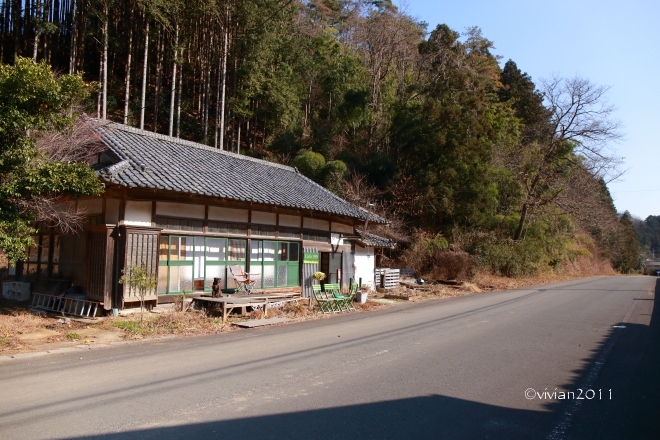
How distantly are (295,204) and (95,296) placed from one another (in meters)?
7.14

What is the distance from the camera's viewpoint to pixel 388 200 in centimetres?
3275

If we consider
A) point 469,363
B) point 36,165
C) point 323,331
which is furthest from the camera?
point 323,331

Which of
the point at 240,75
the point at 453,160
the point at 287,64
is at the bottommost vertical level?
the point at 453,160

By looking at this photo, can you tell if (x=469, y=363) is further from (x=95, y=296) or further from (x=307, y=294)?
(x=307, y=294)

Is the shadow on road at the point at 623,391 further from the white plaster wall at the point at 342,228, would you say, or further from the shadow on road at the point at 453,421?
the white plaster wall at the point at 342,228

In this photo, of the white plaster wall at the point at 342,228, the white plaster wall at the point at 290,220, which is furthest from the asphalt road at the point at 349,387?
the white plaster wall at the point at 342,228

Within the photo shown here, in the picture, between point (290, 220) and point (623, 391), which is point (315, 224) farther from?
point (623, 391)

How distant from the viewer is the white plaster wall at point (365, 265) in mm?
22453

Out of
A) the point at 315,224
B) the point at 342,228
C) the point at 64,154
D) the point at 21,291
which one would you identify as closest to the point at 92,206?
the point at 64,154

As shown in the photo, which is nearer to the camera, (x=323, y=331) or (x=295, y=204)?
(x=323, y=331)

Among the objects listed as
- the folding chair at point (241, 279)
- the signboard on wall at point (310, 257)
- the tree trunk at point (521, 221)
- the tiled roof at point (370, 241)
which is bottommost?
the folding chair at point (241, 279)

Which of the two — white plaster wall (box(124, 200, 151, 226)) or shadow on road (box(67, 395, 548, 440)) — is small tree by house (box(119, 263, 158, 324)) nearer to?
white plaster wall (box(124, 200, 151, 226))

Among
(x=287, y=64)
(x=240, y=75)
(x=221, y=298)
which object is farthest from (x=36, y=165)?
(x=287, y=64)

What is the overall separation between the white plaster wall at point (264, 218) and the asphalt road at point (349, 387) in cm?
607
